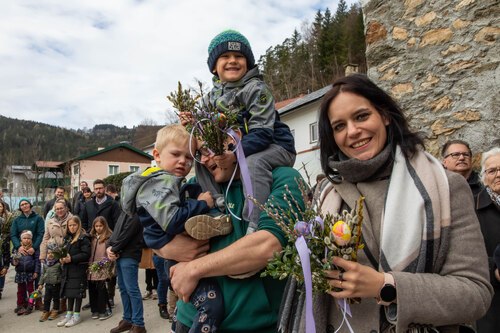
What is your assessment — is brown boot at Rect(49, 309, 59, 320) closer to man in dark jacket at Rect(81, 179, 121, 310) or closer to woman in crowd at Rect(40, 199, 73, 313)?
woman in crowd at Rect(40, 199, 73, 313)

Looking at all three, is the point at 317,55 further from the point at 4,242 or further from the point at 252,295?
the point at 252,295

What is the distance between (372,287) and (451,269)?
316mm

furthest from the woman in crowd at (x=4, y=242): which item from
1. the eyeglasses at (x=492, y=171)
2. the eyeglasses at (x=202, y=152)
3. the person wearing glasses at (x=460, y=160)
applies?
the eyeglasses at (x=492, y=171)

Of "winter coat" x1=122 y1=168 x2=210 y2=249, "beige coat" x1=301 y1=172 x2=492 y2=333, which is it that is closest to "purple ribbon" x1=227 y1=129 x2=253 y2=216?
"winter coat" x1=122 y1=168 x2=210 y2=249

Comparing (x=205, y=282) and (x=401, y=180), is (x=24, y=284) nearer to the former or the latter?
(x=205, y=282)

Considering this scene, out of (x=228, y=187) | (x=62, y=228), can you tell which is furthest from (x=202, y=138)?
(x=62, y=228)

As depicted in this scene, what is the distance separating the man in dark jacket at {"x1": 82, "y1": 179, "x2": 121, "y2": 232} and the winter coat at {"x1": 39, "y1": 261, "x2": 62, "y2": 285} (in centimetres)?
125

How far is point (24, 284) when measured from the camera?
7.20m

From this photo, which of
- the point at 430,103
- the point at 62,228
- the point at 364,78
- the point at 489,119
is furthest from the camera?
the point at 62,228

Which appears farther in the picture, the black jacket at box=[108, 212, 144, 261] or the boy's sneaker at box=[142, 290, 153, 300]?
the boy's sneaker at box=[142, 290, 153, 300]

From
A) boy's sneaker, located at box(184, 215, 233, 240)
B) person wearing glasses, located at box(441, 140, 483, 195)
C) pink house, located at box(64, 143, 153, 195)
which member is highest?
pink house, located at box(64, 143, 153, 195)

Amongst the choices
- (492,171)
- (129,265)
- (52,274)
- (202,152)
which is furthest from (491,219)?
(52,274)

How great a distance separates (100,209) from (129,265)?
7.62 ft

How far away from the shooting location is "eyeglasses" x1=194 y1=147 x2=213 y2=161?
201 cm
